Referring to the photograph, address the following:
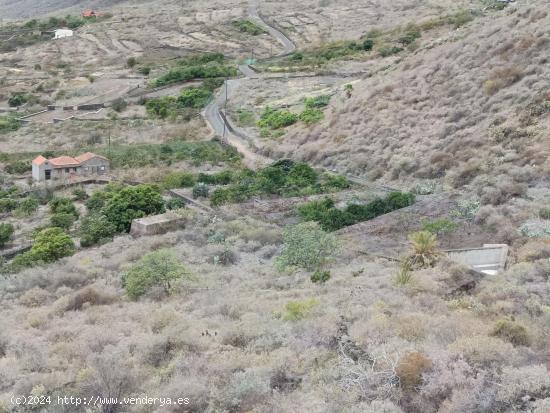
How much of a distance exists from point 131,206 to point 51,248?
4567 millimetres

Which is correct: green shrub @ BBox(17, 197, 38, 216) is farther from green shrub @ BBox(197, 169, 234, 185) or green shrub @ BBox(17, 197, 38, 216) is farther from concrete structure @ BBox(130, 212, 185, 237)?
concrete structure @ BBox(130, 212, 185, 237)

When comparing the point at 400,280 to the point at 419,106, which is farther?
the point at 419,106

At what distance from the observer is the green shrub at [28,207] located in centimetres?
2866

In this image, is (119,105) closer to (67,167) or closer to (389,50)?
(67,167)

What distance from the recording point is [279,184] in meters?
27.8

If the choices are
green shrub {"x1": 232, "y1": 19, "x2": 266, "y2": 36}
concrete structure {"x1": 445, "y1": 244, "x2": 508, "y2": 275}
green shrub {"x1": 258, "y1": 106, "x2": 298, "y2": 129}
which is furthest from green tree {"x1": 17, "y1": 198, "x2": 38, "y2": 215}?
green shrub {"x1": 232, "y1": 19, "x2": 266, "y2": 36}

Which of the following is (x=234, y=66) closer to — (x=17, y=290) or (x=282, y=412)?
(x=17, y=290)

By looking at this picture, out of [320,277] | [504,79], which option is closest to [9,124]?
[504,79]

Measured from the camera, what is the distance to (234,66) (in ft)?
214

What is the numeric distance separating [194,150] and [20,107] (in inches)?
1097

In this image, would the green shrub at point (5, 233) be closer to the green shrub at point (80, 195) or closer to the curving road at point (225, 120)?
the green shrub at point (80, 195)

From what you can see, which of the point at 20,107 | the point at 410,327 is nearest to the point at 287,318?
the point at 410,327

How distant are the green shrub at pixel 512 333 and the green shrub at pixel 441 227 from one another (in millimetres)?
8517

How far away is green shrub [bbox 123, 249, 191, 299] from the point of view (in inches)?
570
